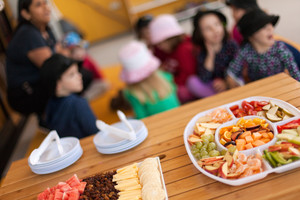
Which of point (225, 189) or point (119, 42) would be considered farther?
point (119, 42)

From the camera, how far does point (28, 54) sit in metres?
2.63

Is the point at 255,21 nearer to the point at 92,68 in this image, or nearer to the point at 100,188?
the point at 100,188

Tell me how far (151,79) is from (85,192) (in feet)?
4.88

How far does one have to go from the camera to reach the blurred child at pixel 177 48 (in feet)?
10.2

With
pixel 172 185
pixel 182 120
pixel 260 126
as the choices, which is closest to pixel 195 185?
pixel 172 185

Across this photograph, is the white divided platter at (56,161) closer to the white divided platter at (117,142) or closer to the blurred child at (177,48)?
the white divided platter at (117,142)

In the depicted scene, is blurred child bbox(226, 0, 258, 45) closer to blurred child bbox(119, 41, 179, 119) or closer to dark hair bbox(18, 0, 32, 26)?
blurred child bbox(119, 41, 179, 119)

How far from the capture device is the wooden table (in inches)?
39.8

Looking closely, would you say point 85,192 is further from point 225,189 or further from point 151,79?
point 151,79

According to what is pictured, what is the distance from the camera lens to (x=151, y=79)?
253cm

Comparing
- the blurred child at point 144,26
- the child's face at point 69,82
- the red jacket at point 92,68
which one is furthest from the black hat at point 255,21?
the red jacket at point 92,68

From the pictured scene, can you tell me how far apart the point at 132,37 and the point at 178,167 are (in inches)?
270

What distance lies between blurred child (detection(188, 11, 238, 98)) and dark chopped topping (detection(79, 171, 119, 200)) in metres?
1.70

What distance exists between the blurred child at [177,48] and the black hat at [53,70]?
1.35 m
